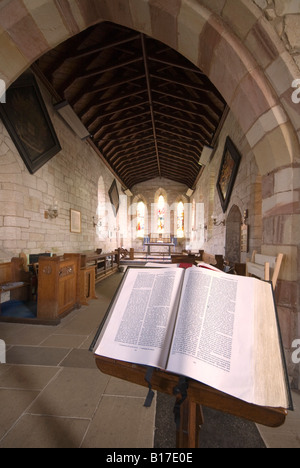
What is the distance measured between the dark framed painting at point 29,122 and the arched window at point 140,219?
33.4 ft

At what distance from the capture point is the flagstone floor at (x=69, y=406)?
3.85ft

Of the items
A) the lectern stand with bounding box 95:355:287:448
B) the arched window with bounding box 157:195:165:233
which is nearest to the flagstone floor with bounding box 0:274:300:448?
the lectern stand with bounding box 95:355:287:448

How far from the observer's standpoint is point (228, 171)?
5.36 meters

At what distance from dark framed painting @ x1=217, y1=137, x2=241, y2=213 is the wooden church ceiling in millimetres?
1228

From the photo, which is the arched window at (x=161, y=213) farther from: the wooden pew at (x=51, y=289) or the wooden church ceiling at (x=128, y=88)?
the wooden pew at (x=51, y=289)

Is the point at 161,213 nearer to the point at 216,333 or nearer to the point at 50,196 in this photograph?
the point at 50,196

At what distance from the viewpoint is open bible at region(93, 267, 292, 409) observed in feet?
1.98

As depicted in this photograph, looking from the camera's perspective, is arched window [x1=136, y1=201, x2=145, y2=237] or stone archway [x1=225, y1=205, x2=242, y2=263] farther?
arched window [x1=136, y1=201, x2=145, y2=237]

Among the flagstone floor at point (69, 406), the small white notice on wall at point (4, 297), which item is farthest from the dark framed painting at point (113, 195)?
the flagstone floor at point (69, 406)

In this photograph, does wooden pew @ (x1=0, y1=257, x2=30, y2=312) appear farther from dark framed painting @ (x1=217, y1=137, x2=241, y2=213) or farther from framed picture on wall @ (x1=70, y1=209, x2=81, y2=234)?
dark framed painting @ (x1=217, y1=137, x2=241, y2=213)

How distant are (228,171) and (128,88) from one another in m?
3.96

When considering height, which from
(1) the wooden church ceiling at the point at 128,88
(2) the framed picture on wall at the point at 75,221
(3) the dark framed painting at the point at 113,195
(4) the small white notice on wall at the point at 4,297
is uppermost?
(1) the wooden church ceiling at the point at 128,88
